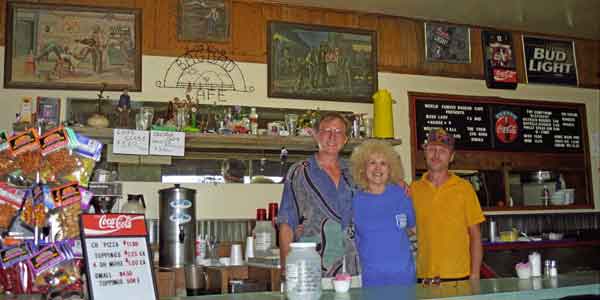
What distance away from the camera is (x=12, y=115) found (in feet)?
14.0

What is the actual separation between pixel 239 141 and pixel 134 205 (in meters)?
0.91

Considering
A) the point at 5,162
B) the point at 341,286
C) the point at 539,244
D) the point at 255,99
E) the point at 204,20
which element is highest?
the point at 204,20

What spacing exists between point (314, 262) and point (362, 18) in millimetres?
3705

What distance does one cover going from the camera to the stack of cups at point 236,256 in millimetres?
4193

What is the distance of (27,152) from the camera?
1970 mm

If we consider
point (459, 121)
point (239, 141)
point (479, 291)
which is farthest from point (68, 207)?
point (459, 121)

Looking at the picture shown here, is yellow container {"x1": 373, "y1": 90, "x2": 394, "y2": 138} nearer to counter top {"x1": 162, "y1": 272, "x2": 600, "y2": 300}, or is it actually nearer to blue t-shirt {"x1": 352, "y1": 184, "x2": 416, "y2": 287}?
blue t-shirt {"x1": 352, "y1": 184, "x2": 416, "y2": 287}

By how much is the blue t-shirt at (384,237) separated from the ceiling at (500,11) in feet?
8.41

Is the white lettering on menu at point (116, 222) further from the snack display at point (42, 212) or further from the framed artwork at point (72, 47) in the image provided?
the framed artwork at point (72, 47)

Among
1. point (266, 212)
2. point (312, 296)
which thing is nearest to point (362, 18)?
point (266, 212)

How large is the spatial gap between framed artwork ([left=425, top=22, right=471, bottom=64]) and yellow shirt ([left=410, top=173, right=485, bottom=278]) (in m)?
2.30

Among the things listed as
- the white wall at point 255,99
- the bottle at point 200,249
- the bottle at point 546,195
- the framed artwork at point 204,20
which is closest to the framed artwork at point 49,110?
the white wall at point 255,99

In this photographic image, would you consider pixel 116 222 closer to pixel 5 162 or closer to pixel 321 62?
pixel 5 162

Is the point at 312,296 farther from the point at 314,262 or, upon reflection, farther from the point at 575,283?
the point at 575,283
